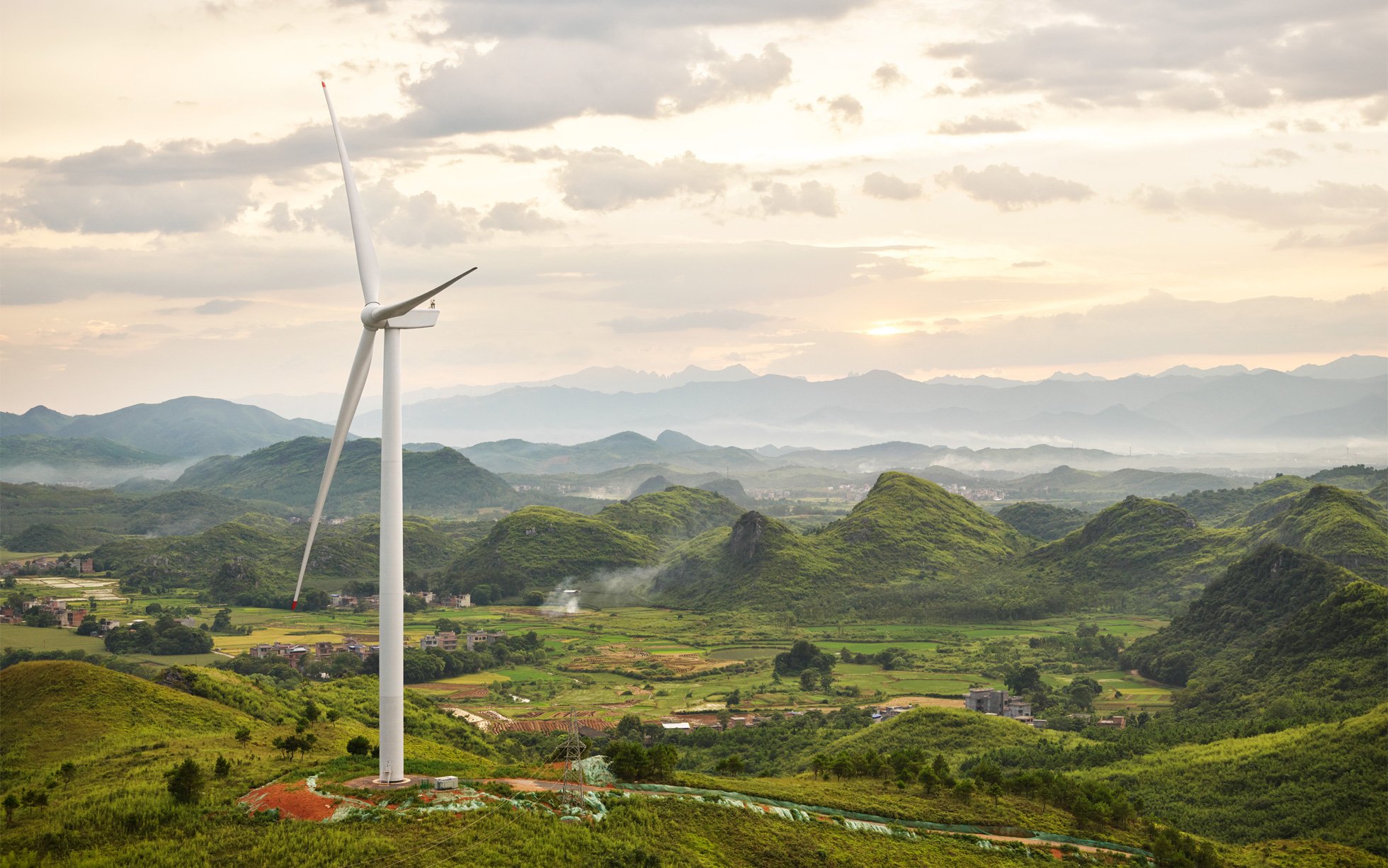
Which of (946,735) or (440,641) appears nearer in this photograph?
(946,735)

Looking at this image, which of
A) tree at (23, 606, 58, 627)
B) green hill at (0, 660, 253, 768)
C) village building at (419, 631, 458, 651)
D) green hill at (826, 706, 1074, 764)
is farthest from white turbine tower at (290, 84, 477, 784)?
tree at (23, 606, 58, 627)

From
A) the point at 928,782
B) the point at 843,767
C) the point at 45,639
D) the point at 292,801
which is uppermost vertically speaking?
the point at 292,801

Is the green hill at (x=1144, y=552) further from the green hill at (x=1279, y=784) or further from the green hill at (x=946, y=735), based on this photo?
the green hill at (x=1279, y=784)

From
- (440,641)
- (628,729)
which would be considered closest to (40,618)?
(440,641)

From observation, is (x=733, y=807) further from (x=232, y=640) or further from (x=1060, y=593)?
(x=1060, y=593)

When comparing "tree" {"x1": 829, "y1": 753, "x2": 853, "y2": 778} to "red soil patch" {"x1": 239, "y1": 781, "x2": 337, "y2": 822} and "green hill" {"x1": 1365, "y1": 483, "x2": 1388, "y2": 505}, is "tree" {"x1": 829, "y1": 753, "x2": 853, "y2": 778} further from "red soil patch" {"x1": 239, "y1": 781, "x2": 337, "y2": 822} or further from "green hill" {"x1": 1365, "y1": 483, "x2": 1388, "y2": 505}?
"green hill" {"x1": 1365, "y1": 483, "x2": 1388, "y2": 505}

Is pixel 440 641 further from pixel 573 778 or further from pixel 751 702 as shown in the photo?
pixel 573 778

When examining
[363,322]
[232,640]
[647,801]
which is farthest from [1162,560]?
[363,322]
